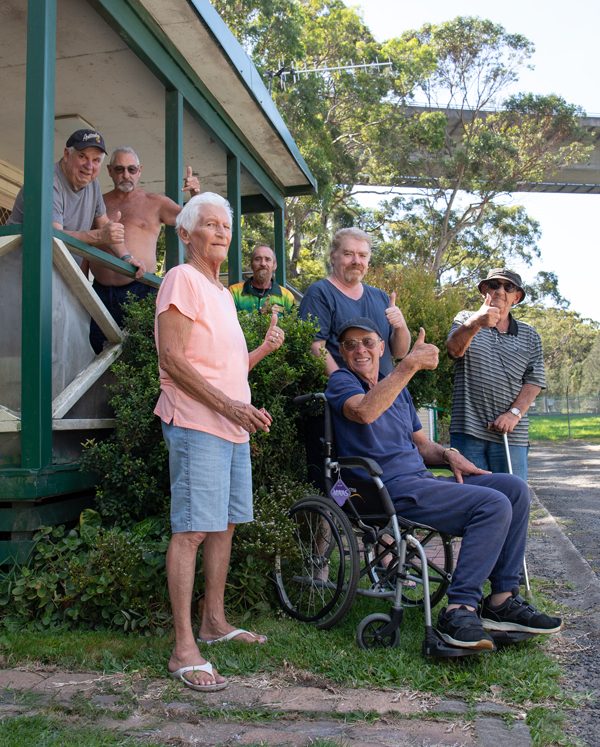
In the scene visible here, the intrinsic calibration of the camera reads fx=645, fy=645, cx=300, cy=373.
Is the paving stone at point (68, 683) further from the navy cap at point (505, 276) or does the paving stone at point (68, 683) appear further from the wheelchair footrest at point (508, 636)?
the navy cap at point (505, 276)

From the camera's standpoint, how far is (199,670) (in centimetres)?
249

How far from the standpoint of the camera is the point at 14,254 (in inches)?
137

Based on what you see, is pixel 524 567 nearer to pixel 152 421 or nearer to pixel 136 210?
pixel 152 421

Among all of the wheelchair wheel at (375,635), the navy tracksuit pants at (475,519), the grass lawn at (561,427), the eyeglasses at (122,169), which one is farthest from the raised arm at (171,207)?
the grass lawn at (561,427)

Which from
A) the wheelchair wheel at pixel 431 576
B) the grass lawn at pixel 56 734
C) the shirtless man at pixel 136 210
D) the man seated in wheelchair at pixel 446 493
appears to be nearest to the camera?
the grass lawn at pixel 56 734

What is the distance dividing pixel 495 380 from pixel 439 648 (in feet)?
6.32

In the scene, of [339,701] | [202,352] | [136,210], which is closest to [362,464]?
[202,352]

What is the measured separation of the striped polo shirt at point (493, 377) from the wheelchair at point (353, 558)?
0.99 metres

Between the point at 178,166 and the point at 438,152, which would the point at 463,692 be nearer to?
the point at 178,166

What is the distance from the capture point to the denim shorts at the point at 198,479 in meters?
2.68

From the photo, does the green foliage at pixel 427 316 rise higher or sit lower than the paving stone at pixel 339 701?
higher

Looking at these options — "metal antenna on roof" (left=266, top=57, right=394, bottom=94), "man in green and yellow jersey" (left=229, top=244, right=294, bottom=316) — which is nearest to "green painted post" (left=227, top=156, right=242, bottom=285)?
"man in green and yellow jersey" (left=229, top=244, right=294, bottom=316)

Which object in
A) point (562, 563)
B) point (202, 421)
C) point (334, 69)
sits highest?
point (334, 69)

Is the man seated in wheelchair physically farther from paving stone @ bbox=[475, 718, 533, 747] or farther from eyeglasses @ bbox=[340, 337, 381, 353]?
paving stone @ bbox=[475, 718, 533, 747]
